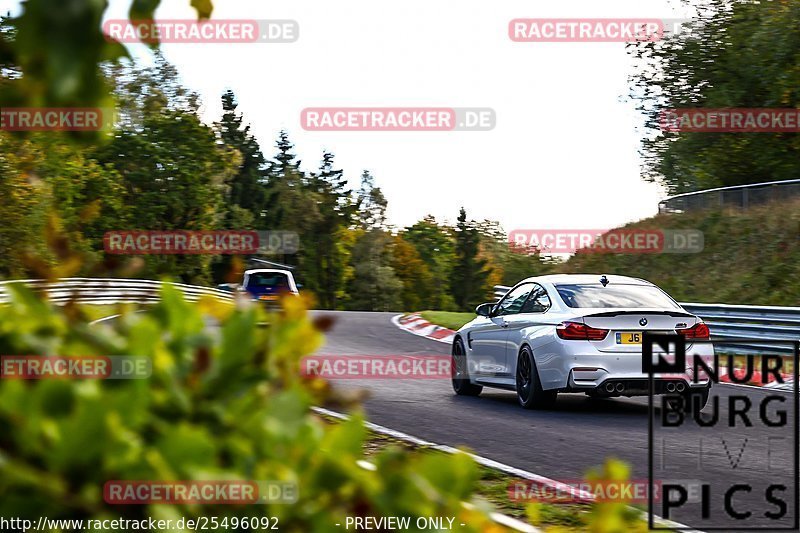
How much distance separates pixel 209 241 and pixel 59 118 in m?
62.1

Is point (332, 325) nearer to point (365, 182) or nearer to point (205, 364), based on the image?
point (205, 364)

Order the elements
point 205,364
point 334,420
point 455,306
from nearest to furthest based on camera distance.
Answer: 1. point 205,364
2. point 334,420
3. point 455,306

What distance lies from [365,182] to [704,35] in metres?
84.3

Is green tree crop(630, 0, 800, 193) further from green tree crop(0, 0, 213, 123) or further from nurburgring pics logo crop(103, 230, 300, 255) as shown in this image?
green tree crop(0, 0, 213, 123)

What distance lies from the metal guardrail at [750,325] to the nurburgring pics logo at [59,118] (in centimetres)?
1584

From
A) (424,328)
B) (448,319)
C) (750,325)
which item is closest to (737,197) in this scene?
(448,319)

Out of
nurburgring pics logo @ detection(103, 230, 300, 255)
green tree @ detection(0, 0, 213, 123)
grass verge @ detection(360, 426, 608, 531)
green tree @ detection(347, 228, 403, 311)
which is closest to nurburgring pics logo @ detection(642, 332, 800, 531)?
grass verge @ detection(360, 426, 608, 531)

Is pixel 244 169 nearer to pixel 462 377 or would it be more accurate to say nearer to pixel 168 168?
pixel 168 168

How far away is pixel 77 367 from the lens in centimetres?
174

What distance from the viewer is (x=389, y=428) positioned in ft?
33.7

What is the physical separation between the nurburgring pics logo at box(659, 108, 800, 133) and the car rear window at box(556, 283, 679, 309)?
24.6m

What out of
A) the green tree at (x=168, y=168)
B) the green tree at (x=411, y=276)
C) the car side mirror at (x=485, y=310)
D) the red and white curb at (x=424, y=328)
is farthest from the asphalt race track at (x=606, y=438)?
the green tree at (x=411, y=276)

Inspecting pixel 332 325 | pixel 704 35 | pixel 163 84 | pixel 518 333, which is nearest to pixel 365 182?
pixel 163 84

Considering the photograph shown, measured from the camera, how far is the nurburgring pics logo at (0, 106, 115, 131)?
1922 mm
